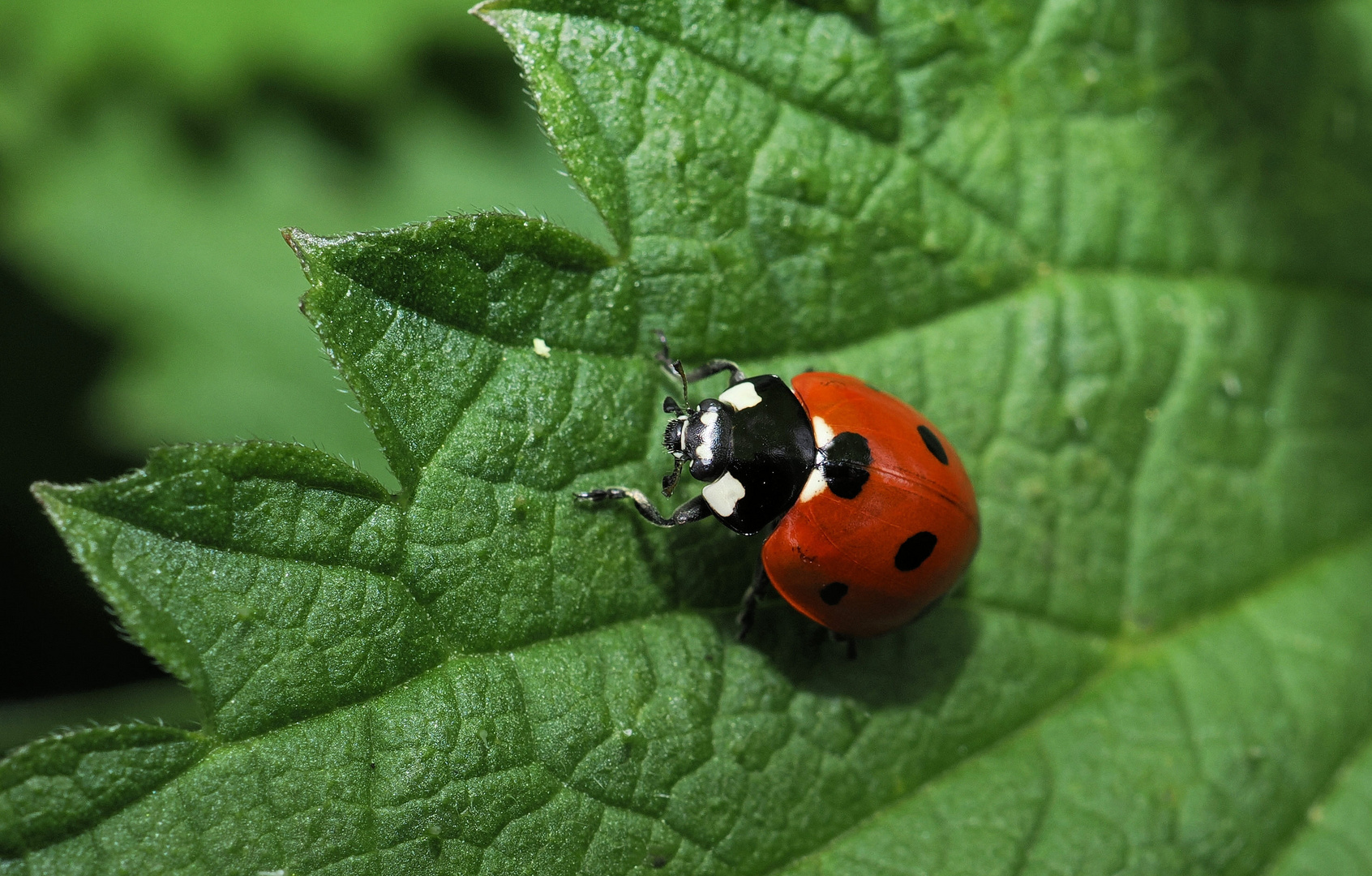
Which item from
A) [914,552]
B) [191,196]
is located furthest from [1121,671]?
[191,196]

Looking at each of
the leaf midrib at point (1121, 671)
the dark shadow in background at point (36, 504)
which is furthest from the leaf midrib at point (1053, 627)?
the dark shadow in background at point (36, 504)

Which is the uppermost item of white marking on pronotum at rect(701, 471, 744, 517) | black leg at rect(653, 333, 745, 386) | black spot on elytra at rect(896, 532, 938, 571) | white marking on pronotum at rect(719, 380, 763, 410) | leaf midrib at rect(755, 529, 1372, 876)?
black leg at rect(653, 333, 745, 386)

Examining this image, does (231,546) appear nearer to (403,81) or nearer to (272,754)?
(272,754)

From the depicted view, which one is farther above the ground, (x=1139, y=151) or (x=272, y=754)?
(x=272, y=754)

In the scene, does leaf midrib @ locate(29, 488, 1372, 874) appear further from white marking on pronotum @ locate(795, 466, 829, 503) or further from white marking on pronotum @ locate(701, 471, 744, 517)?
white marking on pronotum @ locate(795, 466, 829, 503)

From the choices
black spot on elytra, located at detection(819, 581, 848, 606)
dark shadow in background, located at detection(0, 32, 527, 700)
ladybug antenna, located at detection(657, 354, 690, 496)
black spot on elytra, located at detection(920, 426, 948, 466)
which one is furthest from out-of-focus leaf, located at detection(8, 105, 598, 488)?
black spot on elytra, located at detection(819, 581, 848, 606)

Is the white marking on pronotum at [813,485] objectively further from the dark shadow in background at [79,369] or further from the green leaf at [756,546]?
the dark shadow in background at [79,369]

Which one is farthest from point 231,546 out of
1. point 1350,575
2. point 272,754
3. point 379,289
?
point 1350,575

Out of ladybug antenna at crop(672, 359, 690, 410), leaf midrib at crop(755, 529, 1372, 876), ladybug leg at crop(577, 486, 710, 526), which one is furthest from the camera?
leaf midrib at crop(755, 529, 1372, 876)
